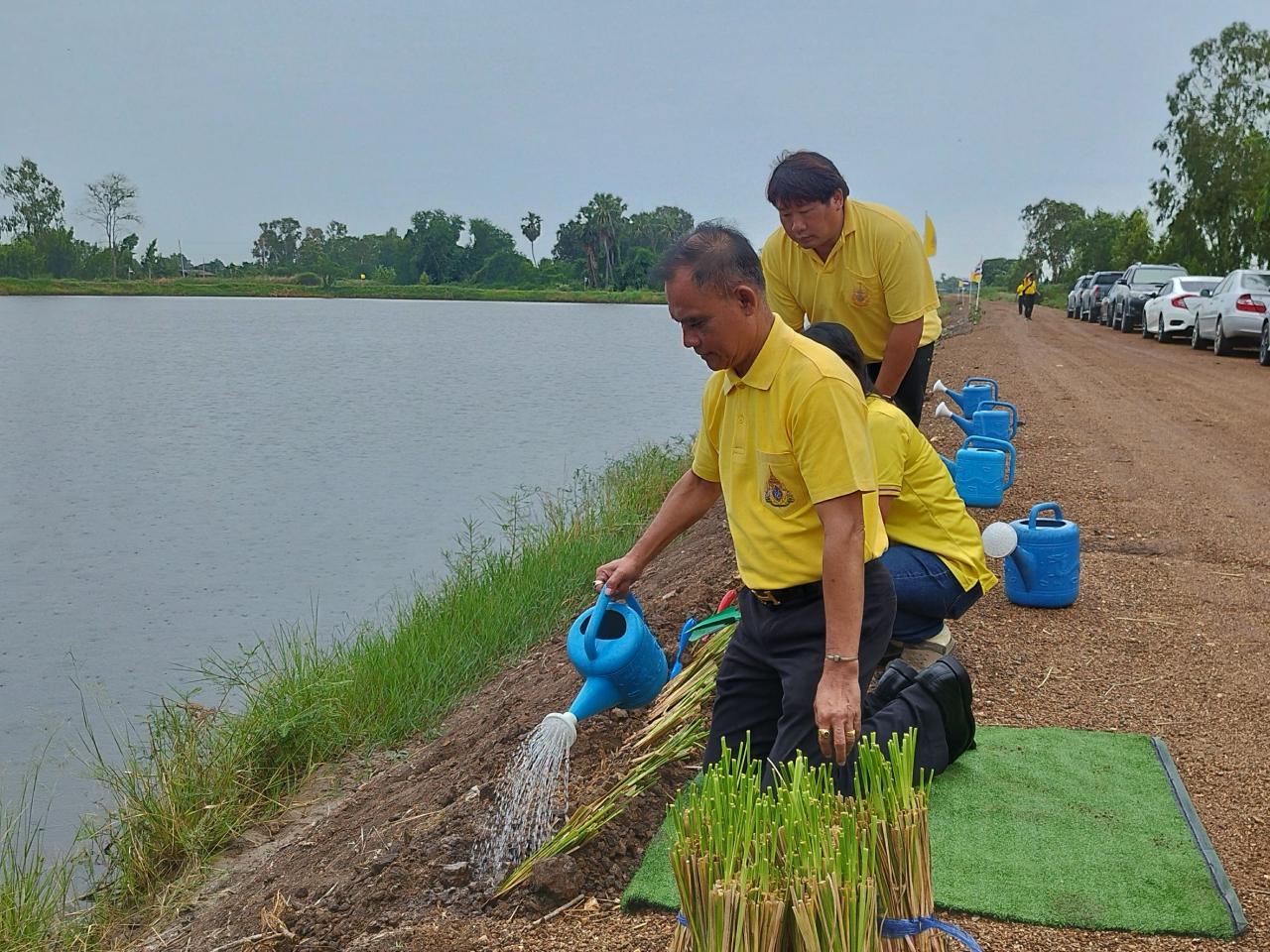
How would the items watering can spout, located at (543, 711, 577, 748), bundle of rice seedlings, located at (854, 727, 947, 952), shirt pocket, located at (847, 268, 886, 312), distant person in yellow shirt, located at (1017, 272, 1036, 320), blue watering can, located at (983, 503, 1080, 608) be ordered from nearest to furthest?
bundle of rice seedlings, located at (854, 727, 947, 952) → watering can spout, located at (543, 711, 577, 748) → shirt pocket, located at (847, 268, 886, 312) → blue watering can, located at (983, 503, 1080, 608) → distant person in yellow shirt, located at (1017, 272, 1036, 320)

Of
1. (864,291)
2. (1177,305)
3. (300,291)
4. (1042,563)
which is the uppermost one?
(864,291)

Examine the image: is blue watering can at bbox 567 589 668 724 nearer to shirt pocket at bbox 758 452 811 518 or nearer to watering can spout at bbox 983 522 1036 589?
shirt pocket at bbox 758 452 811 518

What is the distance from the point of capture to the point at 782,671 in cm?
337

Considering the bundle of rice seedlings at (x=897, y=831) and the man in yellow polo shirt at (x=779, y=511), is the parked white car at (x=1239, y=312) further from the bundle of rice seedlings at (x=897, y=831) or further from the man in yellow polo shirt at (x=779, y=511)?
the bundle of rice seedlings at (x=897, y=831)

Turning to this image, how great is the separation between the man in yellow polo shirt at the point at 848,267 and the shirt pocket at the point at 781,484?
206 centimetres

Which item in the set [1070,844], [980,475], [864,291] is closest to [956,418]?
[980,475]

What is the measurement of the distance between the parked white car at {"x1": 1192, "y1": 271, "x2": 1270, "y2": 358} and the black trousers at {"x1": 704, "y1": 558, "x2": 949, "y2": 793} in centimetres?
1851

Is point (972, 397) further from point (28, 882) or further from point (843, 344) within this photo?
point (28, 882)

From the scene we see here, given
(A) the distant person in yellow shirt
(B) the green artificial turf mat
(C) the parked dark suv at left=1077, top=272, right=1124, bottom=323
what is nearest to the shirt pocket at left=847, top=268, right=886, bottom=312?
(B) the green artificial turf mat

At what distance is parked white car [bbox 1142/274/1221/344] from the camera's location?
26.0 meters

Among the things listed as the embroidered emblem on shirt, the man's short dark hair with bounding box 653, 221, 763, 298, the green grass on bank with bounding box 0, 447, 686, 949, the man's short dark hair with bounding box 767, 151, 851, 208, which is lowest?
the green grass on bank with bounding box 0, 447, 686, 949

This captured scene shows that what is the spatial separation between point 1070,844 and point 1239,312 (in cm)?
1986

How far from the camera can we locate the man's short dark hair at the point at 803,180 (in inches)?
193

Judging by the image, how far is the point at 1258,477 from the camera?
32.7 feet
